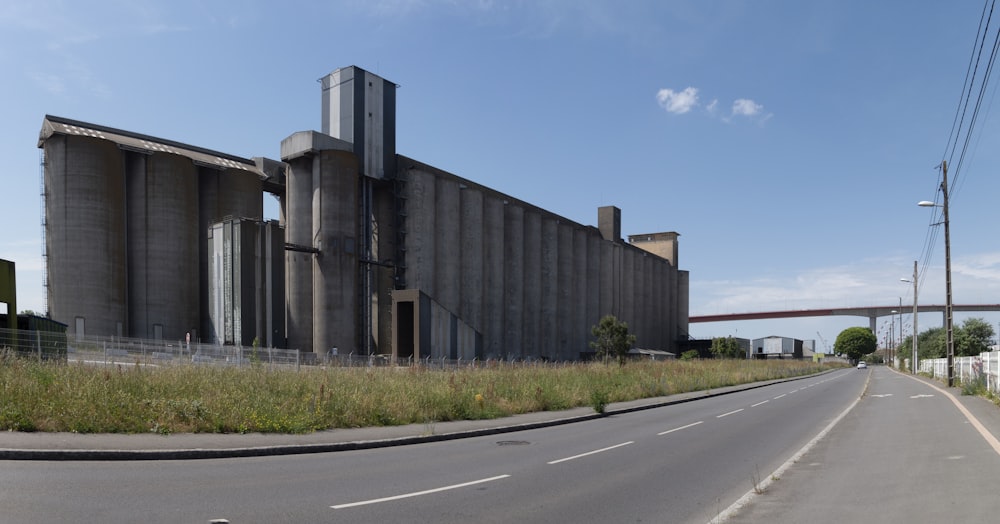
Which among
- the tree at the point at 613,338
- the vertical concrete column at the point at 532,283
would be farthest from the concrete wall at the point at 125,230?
Answer: the tree at the point at 613,338

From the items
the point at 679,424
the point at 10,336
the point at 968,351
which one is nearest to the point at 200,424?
the point at 10,336

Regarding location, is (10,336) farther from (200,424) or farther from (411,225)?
(411,225)

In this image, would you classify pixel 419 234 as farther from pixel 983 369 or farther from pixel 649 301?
pixel 649 301

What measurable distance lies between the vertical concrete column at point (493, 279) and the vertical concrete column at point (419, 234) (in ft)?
29.7

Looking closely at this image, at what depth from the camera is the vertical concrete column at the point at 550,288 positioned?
80.4 metres

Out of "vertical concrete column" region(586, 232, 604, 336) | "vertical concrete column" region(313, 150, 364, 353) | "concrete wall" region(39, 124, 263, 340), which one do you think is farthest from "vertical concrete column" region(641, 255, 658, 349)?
"concrete wall" region(39, 124, 263, 340)

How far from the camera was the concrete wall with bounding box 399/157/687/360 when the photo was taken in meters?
64.1

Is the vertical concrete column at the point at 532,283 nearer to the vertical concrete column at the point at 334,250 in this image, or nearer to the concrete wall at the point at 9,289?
the vertical concrete column at the point at 334,250

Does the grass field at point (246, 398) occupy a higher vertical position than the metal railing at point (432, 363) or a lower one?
higher

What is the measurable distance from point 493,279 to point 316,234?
2104cm

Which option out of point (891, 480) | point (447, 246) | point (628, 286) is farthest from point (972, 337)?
point (891, 480)

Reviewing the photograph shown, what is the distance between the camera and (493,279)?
72.5 m

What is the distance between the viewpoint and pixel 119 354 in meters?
24.6

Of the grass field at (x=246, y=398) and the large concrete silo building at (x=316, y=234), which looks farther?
the large concrete silo building at (x=316, y=234)
